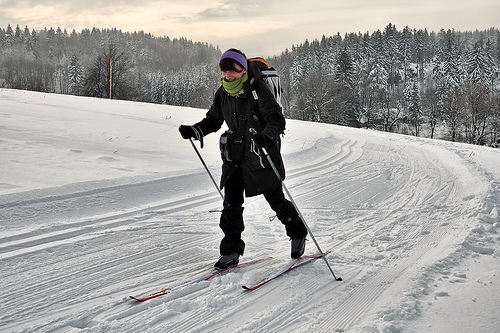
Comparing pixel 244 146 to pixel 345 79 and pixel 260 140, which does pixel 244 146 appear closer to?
pixel 260 140

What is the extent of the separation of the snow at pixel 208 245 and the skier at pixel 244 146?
0.37 metres

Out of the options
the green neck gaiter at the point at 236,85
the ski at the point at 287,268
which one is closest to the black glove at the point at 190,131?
the green neck gaiter at the point at 236,85

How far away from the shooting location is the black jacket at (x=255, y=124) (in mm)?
3412

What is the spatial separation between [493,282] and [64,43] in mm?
172553

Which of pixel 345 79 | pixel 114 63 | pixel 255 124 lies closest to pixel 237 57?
pixel 255 124

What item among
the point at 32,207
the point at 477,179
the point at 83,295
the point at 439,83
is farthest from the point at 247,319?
the point at 439,83

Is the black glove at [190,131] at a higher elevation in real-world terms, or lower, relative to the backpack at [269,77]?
lower

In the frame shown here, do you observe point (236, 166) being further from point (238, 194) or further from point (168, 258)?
point (168, 258)

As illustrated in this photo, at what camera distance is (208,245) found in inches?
167

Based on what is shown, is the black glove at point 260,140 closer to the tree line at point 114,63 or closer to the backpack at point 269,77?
the backpack at point 269,77

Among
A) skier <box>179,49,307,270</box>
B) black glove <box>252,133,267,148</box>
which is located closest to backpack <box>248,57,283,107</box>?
skier <box>179,49,307,270</box>

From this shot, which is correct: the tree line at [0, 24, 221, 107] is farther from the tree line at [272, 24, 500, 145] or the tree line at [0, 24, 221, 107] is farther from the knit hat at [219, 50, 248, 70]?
the knit hat at [219, 50, 248, 70]

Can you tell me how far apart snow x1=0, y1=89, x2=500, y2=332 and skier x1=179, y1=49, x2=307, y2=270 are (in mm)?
372

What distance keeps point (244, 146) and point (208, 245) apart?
1241 millimetres
